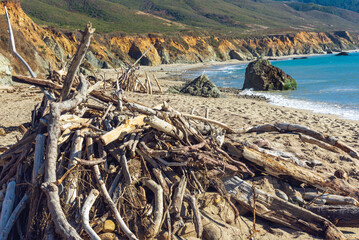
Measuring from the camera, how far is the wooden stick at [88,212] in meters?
2.56

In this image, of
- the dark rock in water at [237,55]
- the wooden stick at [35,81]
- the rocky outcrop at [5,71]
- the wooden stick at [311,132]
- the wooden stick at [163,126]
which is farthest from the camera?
the dark rock in water at [237,55]

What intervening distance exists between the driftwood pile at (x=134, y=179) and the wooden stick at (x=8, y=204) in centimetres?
1

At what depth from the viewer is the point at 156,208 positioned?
300 centimetres

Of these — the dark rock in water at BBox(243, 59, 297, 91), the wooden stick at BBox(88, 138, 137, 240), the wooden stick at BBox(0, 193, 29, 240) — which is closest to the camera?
the wooden stick at BBox(88, 138, 137, 240)

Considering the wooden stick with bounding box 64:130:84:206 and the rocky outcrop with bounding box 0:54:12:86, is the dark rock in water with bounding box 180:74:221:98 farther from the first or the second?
the wooden stick with bounding box 64:130:84:206

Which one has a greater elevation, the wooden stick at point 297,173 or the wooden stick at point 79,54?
the wooden stick at point 79,54

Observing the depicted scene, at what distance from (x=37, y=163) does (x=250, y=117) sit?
6.72 m

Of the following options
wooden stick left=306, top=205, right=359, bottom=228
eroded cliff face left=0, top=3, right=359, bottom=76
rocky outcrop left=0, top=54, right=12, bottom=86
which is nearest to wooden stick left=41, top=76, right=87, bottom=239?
wooden stick left=306, top=205, right=359, bottom=228

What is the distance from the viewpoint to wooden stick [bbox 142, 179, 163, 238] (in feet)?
9.34

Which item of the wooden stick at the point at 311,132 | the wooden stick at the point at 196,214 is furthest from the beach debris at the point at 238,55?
the wooden stick at the point at 196,214

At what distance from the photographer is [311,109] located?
1140 centimetres

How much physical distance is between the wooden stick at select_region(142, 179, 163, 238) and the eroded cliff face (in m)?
5.08

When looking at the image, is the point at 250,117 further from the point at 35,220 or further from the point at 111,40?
the point at 111,40

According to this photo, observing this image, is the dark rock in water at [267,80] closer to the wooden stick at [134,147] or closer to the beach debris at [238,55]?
the wooden stick at [134,147]
